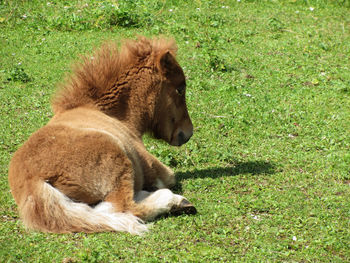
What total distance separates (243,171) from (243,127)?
144cm

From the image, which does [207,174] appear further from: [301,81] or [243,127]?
[301,81]

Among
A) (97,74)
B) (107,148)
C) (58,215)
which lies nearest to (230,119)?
(97,74)

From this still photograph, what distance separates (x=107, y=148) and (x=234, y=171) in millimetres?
2265

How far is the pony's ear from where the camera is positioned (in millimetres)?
6473

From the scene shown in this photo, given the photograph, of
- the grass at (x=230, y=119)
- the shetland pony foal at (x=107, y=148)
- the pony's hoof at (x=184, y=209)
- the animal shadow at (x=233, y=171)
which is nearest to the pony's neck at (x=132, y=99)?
the shetland pony foal at (x=107, y=148)

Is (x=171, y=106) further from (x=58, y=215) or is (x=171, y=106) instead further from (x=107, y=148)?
(x=58, y=215)

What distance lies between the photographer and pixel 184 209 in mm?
5754

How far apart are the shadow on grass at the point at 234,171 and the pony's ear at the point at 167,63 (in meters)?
1.42

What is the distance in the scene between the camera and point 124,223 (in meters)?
5.30

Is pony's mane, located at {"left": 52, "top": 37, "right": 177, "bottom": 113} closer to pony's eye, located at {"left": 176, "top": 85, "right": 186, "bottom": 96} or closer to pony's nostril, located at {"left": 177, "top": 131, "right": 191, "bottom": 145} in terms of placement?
pony's eye, located at {"left": 176, "top": 85, "right": 186, "bottom": 96}

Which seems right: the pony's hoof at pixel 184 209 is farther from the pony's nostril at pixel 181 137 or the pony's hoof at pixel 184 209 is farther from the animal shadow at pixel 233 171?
the pony's nostril at pixel 181 137

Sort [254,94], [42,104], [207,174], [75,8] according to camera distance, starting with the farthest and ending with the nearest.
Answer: [75,8] → [254,94] → [42,104] → [207,174]

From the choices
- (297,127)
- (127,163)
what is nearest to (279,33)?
(297,127)

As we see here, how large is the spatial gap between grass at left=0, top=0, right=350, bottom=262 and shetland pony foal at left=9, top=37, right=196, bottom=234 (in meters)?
0.21
